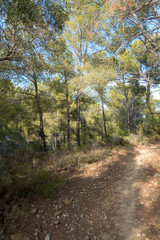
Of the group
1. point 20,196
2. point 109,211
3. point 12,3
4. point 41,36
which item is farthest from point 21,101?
point 109,211

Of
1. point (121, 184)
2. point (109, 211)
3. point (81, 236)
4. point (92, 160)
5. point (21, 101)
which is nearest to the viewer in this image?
point (81, 236)

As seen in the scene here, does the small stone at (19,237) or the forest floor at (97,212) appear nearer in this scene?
the small stone at (19,237)

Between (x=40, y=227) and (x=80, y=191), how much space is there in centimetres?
139

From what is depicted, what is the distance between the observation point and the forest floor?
219cm

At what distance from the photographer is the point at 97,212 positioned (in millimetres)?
2732

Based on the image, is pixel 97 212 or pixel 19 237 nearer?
pixel 19 237

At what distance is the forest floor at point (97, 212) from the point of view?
219 centimetres

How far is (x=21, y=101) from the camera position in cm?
771

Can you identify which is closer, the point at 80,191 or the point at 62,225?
the point at 62,225

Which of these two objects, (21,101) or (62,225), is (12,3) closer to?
(62,225)

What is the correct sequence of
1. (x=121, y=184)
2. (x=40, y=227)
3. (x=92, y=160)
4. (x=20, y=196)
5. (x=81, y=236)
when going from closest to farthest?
(x=81, y=236) → (x=40, y=227) → (x=20, y=196) → (x=121, y=184) → (x=92, y=160)

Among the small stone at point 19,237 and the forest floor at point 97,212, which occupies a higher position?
the small stone at point 19,237

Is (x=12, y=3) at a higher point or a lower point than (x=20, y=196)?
higher

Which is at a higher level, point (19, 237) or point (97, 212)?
point (19, 237)
